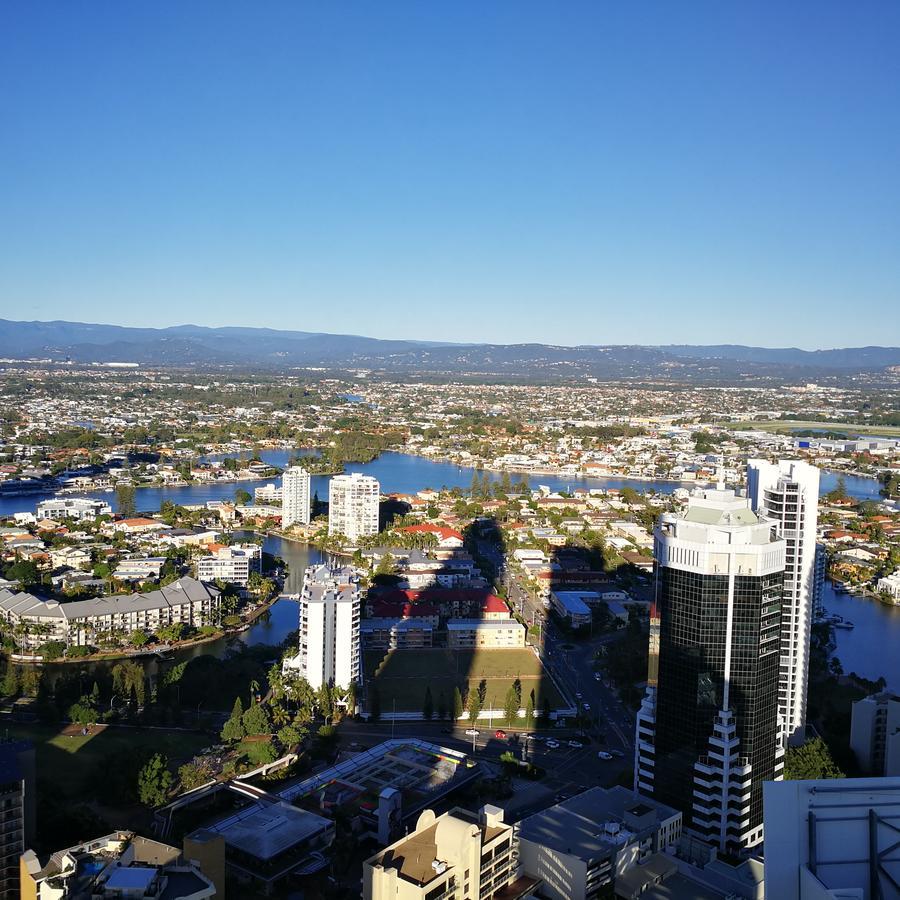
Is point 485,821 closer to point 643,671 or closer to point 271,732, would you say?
point 271,732

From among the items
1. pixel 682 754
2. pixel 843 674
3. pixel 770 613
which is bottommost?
pixel 843 674

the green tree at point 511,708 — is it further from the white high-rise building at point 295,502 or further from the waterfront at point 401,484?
the waterfront at point 401,484

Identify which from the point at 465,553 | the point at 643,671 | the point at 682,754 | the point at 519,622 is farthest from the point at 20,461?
the point at 682,754

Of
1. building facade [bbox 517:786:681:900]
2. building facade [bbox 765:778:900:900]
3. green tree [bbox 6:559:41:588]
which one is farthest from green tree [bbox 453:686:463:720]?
building facade [bbox 765:778:900:900]

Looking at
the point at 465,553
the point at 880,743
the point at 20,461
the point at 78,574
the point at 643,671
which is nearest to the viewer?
the point at 880,743

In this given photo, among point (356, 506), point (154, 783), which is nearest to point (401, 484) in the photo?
point (356, 506)

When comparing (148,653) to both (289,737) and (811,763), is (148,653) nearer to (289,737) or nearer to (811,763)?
(289,737)

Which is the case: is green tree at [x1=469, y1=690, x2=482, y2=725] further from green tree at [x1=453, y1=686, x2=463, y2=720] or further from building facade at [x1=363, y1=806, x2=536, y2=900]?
building facade at [x1=363, y1=806, x2=536, y2=900]
